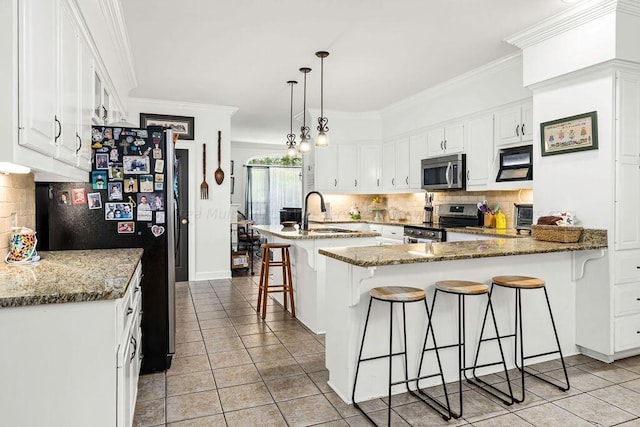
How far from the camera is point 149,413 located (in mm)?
2324

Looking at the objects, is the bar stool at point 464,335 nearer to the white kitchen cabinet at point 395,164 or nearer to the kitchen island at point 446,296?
the kitchen island at point 446,296

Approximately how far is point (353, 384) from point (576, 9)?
305 centimetres

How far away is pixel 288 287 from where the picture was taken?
4.23 m

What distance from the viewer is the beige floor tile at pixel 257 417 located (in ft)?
7.24

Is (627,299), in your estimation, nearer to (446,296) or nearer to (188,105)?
(446,296)

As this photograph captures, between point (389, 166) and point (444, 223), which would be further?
point (389, 166)

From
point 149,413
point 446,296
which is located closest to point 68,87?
point 149,413

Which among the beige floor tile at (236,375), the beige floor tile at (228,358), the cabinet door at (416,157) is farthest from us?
the cabinet door at (416,157)

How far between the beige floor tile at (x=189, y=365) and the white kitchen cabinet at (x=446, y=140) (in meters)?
3.58

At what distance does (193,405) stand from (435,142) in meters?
4.14

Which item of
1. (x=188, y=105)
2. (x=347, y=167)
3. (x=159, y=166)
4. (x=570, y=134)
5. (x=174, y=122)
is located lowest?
(x=159, y=166)

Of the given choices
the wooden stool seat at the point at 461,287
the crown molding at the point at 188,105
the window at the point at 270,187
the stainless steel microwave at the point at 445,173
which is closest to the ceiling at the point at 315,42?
the crown molding at the point at 188,105

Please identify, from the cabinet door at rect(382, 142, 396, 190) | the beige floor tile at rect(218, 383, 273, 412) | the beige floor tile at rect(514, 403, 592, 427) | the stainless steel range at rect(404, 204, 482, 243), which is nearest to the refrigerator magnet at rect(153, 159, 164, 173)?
the beige floor tile at rect(218, 383, 273, 412)

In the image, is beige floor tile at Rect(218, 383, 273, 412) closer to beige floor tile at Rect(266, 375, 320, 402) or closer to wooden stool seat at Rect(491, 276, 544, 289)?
beige floor tile at Rect(266, 375, 320, 402)
